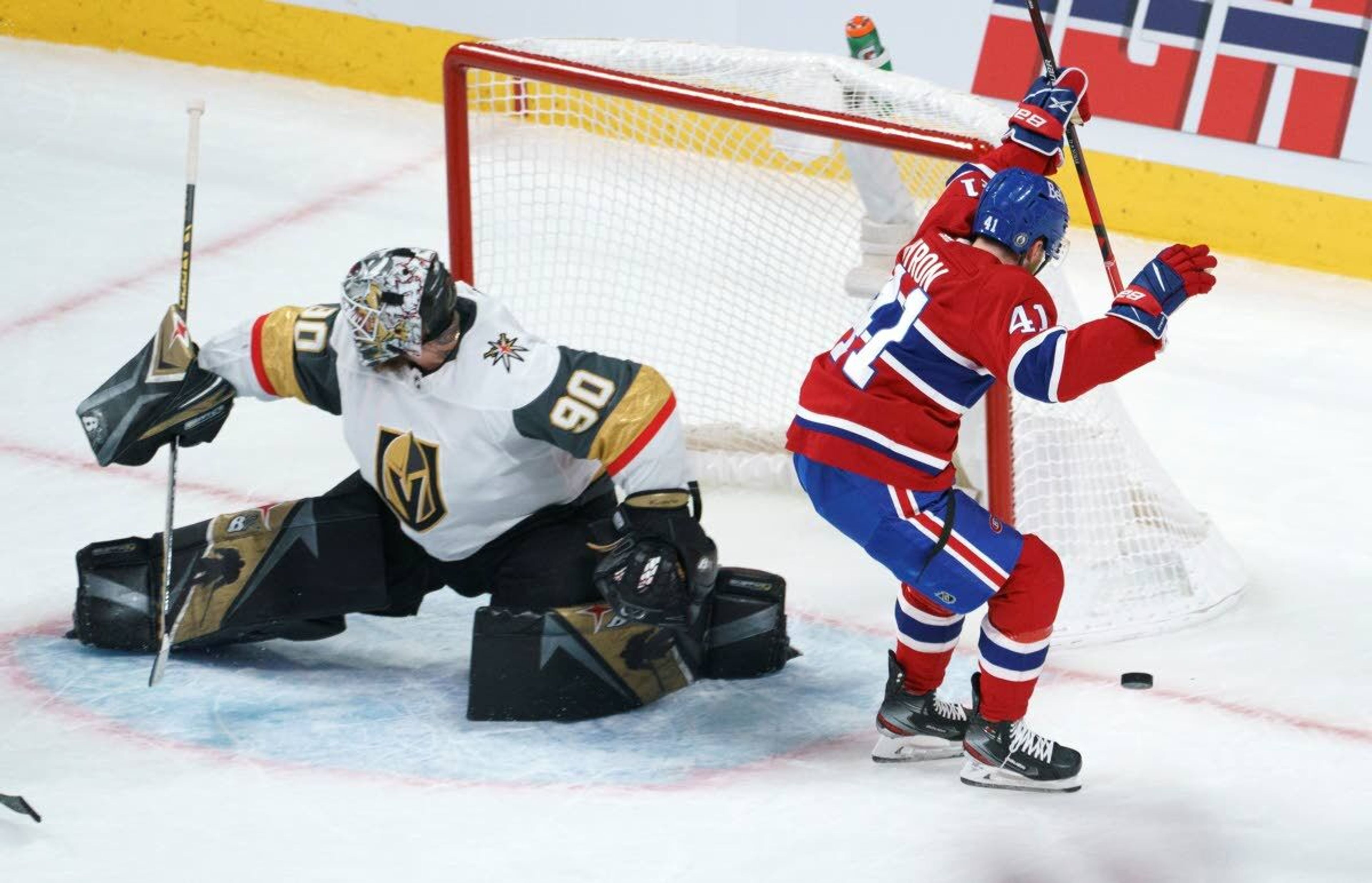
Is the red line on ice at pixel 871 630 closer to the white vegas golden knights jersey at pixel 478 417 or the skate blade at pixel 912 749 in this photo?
the skate blade at pixel 912 749

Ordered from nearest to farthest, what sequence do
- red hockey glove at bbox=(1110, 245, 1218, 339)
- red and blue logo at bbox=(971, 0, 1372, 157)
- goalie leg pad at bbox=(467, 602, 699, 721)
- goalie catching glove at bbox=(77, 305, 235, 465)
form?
red hockey glove at bbox=(1110, 245, 1218, 339)
goalie leg pad at bbox=(467, 602, 699, 721)
goalie catching glove at bbox=(77, 305, 235, 465)
red and blue logo at bbox=(971, 0, 1372, 157)

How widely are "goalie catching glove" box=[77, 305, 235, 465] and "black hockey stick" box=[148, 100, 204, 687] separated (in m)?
0.04

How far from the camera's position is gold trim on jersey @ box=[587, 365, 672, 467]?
330 centimetres

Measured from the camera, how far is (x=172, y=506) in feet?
11.7

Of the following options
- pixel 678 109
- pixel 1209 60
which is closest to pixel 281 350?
pixel 678 109

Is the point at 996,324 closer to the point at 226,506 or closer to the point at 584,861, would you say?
the point at 584,861

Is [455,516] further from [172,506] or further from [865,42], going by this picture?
[865,42]

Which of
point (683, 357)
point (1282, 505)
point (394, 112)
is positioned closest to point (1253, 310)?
point (1282, 505)

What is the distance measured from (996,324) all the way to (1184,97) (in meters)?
3.05

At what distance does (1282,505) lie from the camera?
14.8 ft

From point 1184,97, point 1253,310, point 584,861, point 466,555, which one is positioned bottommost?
point 584,861

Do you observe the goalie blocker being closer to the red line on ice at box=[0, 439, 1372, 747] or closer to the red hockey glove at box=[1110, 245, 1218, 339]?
the red line on ice at box=[0, 439, 1372, 747]

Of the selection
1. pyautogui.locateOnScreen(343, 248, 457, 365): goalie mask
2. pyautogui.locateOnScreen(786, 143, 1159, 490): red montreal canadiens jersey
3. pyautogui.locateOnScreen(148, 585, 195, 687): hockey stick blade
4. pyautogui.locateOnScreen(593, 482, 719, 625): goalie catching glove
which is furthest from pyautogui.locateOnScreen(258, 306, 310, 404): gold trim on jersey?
pyautogui.locateOnScreen(786, 143, 1159, 490): red montreal canadiens jersey

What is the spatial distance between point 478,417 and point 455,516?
191 mm
